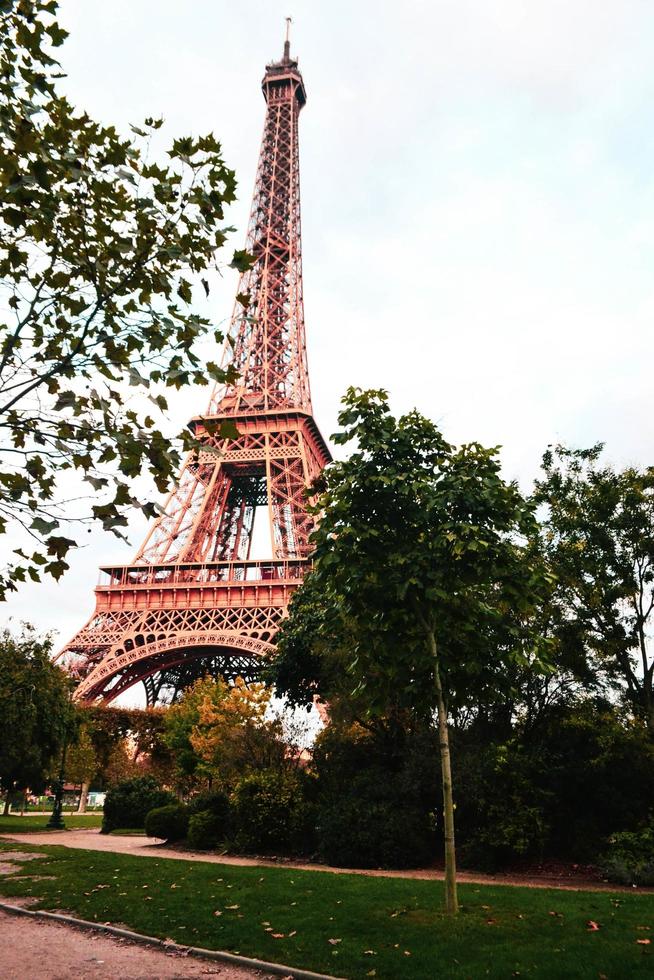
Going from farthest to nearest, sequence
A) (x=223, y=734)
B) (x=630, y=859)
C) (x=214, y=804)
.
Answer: (x=223, y=734) < (x=214, y=804) < (x=630, y=859)

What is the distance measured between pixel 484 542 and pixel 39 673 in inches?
953

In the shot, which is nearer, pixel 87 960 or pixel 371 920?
pixel 87 960

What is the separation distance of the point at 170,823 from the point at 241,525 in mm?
32243

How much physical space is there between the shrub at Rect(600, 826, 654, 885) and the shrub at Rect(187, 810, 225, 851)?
1096 cm

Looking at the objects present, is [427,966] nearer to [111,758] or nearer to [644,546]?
[644,546]

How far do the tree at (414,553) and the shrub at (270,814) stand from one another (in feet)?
28.8

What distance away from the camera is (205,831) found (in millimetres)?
19719

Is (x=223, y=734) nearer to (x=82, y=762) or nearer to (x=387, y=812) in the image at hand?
(x=387, y=812)

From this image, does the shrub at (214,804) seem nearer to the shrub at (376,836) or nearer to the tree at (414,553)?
the shrub at (376,836)

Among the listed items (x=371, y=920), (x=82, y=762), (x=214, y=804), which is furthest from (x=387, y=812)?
(x=82, y=762)

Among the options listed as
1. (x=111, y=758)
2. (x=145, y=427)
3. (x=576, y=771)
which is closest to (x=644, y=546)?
(x=576, y=771)

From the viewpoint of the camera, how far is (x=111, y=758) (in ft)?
167

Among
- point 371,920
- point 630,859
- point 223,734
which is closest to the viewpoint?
point 371,920

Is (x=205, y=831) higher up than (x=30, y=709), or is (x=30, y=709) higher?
(x=30, y=709)
